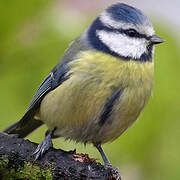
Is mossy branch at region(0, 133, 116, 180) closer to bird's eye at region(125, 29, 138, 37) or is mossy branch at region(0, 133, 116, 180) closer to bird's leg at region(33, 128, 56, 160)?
bird's leg at region(33, 128, 56, 160)

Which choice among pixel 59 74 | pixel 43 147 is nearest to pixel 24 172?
pixel 43 147

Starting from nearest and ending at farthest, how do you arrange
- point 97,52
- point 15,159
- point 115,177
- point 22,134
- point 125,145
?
point 15,159
point 115,177
point 125,145
point 97,52
point 22,134

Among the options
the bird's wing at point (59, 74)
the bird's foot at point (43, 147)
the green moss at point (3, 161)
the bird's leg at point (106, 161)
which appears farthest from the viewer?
the bird's wing at point (59, 74)

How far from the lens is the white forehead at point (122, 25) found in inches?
72.8

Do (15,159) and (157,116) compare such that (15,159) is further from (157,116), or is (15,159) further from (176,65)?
(176,65)

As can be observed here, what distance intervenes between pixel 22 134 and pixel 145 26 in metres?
0.74

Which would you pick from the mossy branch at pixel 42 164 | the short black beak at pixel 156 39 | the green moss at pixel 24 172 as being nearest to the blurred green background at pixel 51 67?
the short black beak at pixel 156 39

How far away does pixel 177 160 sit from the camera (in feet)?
5.88

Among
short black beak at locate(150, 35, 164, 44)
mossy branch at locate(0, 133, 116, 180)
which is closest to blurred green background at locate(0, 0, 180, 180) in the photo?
short black beak at locate(150, 35, 164, 44)

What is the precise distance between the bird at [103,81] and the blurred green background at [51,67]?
60 millimetres

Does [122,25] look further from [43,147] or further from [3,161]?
[3,161]

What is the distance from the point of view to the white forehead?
1.85 metres

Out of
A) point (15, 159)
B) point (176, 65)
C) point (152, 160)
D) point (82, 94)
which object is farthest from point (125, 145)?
point (15, 159)

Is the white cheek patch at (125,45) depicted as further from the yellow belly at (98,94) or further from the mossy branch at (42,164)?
the mossy branch at (42,164)
